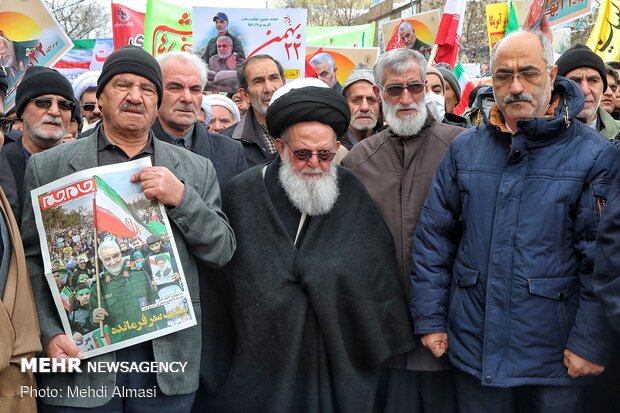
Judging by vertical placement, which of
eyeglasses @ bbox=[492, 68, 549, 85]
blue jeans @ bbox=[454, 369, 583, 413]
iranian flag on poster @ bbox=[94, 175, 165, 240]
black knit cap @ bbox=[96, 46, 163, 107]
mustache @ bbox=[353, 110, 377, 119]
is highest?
black knit cap @ bbox=[96, 46, 163, 107]

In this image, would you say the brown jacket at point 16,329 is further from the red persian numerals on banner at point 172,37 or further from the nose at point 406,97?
the red persian numerals on banner at point 172,37

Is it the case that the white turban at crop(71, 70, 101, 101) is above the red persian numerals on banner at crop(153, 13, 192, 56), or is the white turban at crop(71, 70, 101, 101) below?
below

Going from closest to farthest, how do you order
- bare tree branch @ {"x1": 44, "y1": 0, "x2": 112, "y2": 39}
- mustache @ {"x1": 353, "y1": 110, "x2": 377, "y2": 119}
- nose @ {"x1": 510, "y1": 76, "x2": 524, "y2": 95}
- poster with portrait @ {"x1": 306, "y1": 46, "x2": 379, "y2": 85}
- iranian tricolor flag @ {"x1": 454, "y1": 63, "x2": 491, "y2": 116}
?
nose @ {"x1": 510, "y1": 76, "x2": 524, "y2": 95} < mustache @ {"x1": 353, "y1": 110, "x2": 377, "y2": 119} < iranian tricolor flag @ {"x1": 454, "y1": 63, "x2": 491, "y2": 116} < poster with portrait @ {"x1": 306, "y1": 46, "x2": 379, "y2": 85} < bare tree branch @ {"x1": 44, "y1": 0, "x2": 112, "y2": 39}

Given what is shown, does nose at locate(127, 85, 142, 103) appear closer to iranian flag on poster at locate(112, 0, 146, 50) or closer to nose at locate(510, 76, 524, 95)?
nose at locate(510, 76, 524, 95)

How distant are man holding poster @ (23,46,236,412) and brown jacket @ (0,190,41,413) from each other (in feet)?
0.34

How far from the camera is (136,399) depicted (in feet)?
9.39

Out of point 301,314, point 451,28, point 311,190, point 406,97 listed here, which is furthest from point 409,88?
point 451,28

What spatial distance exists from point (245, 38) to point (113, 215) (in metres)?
5.55

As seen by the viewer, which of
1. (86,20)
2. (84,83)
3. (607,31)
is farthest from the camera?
(86,20)

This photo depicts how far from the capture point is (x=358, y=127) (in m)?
5.19

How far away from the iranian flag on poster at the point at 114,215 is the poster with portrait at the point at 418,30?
23.6ft

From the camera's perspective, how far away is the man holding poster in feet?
9.33

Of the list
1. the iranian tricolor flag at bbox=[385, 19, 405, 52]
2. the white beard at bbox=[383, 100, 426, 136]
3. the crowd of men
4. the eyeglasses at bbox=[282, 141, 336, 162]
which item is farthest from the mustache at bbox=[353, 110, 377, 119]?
the iranian tricolor flag at bbox=[385, 19, 405, 52]

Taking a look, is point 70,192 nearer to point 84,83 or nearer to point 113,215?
point 113,215
